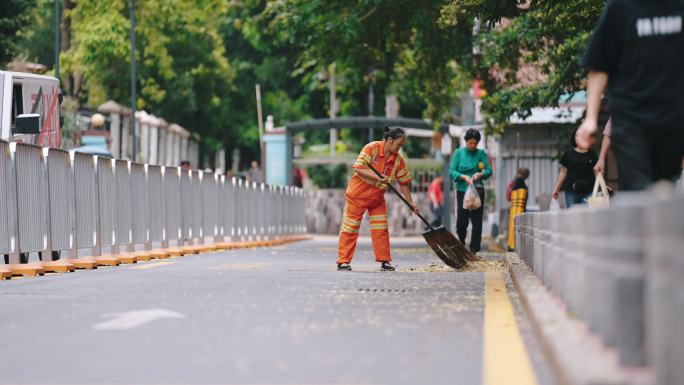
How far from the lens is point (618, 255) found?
704 centimetres

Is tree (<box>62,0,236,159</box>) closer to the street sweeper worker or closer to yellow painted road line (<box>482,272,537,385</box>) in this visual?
the street sweeper worker

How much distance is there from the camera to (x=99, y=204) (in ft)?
68.4

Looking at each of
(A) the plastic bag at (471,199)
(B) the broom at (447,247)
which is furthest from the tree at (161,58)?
(B) the broom at (447,247)

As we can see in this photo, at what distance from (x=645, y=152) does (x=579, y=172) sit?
24.4ft

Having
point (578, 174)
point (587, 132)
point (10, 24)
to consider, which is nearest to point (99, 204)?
point (578, 174)

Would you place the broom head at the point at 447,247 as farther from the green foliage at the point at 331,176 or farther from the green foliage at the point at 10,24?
the green foliage at the point at 331,176

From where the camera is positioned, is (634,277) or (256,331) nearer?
(634,277)

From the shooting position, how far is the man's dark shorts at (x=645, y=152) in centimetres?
956

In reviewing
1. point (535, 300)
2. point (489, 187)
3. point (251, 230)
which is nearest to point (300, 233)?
point (489, 187)

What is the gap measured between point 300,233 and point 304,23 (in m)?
13.0

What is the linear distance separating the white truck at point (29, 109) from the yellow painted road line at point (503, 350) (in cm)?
1056

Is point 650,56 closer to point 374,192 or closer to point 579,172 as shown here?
point 579,172

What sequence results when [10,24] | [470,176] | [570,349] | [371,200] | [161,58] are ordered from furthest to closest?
[161,58] < [10,24] < [470,176] < [371,200] < [570,349]

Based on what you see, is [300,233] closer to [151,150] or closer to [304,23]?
[304,23]
